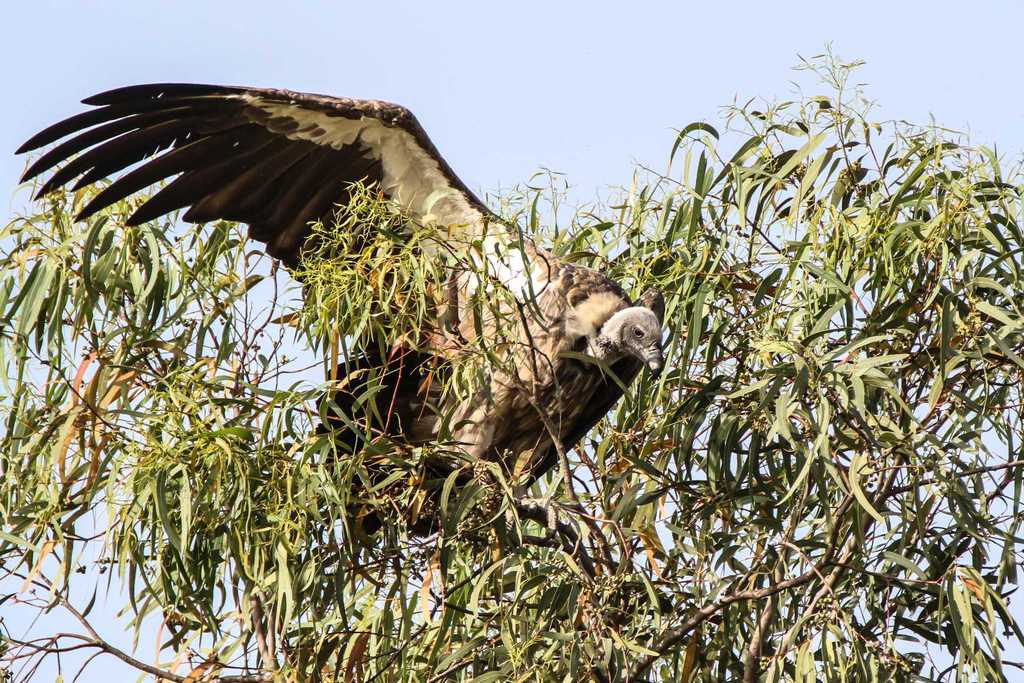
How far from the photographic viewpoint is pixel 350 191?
13.7ft

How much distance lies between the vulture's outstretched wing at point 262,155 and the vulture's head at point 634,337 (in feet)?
1.74

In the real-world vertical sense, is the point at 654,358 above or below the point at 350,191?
below

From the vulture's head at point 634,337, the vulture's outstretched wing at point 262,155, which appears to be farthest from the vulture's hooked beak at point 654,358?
the vulture's outstretched wing at point 262,155

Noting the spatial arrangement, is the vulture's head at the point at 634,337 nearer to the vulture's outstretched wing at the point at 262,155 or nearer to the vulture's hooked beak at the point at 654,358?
the vulture's hooked beak at the point at 654,358

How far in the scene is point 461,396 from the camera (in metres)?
2.90

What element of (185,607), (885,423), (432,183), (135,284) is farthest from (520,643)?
(432,183)

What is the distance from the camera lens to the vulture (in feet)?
12.6

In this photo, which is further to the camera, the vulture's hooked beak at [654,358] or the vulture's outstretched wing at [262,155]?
the vulture's hooked beak at [654,358]

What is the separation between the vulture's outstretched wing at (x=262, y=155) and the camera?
3814 millimetres

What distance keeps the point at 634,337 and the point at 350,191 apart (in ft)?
3.24

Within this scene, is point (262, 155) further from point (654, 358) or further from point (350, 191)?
point (654, 358)

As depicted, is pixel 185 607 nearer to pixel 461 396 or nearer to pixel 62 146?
pixel 461 396

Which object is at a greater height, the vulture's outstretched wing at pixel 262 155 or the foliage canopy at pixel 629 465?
the vulture's outstretched wing at pixel 262 155

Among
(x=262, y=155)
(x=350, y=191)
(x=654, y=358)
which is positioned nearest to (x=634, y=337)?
(x=654, y=358)
